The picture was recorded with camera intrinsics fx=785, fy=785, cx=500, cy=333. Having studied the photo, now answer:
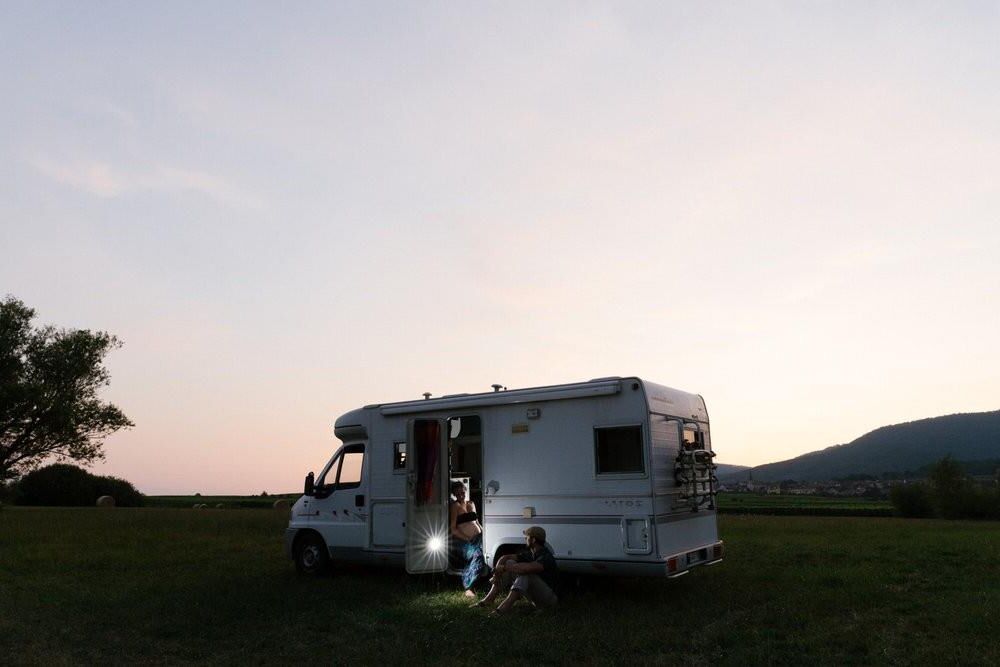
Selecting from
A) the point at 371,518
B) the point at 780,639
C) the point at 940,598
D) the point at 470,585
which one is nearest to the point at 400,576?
the point at 371,518

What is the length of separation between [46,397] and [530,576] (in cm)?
2736

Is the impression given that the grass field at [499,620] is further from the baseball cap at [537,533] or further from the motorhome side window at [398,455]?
the motorhome side window at [398,455]

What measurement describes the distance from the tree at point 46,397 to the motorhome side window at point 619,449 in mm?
26721

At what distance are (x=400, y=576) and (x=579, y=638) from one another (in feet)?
18.1

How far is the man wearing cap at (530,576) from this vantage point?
968 cm

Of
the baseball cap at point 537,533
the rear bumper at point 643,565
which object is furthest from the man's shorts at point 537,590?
the rear bumper at point 643,565

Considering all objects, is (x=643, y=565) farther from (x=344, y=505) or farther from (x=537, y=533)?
(x=344, y=505)

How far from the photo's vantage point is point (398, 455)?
12359 mm

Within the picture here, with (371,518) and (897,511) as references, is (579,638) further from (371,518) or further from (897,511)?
(897,511)

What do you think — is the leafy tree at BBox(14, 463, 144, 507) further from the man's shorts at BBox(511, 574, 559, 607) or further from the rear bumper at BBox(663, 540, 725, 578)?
the rear bumper at BBox(663, 540, 725, 578)

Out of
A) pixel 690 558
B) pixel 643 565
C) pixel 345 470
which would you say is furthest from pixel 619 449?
pixel 345 470

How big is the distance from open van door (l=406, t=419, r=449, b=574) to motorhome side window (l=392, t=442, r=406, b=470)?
468 millimetres

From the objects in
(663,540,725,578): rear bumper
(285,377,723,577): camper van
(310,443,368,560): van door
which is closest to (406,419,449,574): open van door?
(285,377,723,577): camper van

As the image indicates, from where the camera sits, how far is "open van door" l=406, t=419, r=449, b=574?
11555 mm
